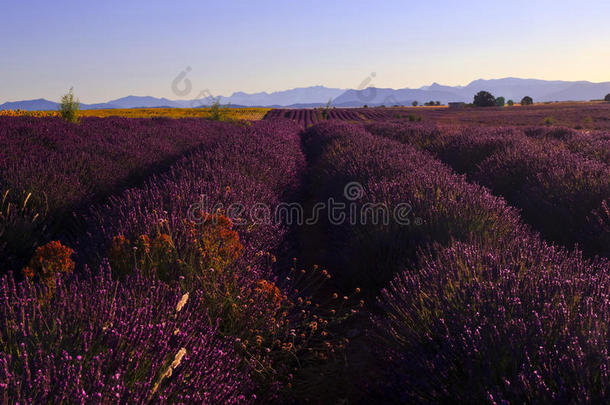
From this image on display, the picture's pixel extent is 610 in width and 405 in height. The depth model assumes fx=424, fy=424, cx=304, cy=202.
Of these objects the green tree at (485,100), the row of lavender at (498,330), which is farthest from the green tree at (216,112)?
the green tree at (485,100)

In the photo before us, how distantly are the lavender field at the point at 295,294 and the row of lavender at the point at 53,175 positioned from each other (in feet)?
0.11

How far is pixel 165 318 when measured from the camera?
1.71 metres

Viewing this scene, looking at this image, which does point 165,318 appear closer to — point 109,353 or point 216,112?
point 109,353

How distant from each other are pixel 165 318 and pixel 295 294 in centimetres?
118

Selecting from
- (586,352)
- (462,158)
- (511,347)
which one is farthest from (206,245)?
(462,158)

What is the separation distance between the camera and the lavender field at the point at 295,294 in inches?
57.1

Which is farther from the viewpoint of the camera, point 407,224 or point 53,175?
point 53,175

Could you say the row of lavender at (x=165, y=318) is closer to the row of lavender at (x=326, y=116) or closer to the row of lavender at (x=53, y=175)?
the row of lavender at (x=53, y=175)

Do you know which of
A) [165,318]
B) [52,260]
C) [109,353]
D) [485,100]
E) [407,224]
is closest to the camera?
[109,353]

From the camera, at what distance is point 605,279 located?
195cm

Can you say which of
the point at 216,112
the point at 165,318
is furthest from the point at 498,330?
the point at 216,112

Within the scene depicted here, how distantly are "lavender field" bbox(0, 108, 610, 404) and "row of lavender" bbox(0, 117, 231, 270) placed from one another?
0.03 metres

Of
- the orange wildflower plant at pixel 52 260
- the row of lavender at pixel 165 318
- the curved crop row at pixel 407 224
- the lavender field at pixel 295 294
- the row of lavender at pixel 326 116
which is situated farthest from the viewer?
the row of lavender at pixel 326 116

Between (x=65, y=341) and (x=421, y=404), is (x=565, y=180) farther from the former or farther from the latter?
(x=65, y=341)
